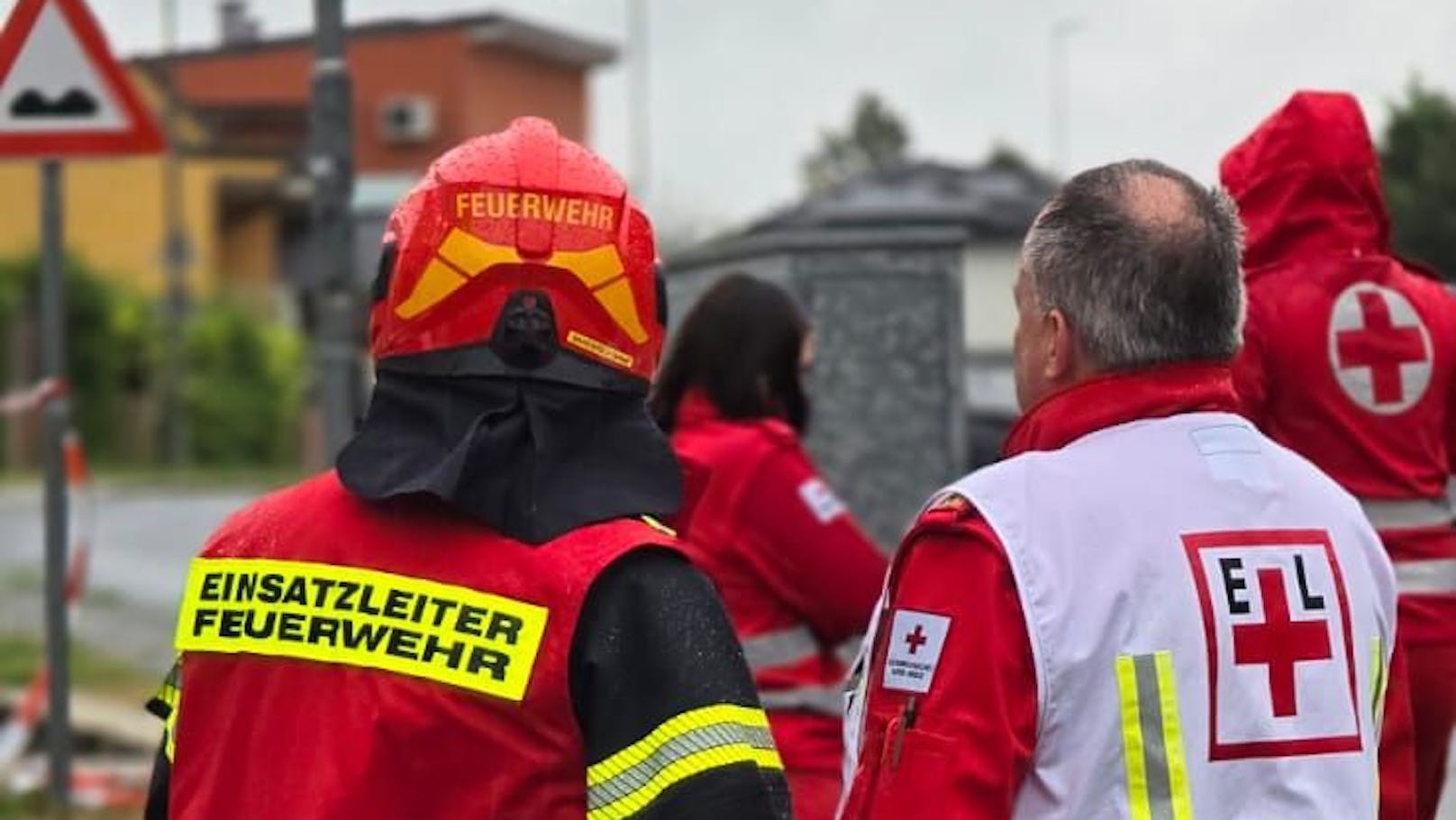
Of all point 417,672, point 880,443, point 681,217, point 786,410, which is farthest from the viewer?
point 681,217

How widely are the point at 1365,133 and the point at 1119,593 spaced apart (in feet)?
8.52

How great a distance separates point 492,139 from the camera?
10.3ft

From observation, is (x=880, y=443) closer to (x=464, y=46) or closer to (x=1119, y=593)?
(x=1119, y=593)

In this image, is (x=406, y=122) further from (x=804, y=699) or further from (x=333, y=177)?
(x=804, y=699)

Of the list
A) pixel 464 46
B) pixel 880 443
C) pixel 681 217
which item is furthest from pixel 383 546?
pixel 464 46

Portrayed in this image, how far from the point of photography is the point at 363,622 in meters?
2.98

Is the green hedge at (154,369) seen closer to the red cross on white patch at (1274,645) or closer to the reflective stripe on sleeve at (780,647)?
the reflective stripe on sleeve at (780,647)

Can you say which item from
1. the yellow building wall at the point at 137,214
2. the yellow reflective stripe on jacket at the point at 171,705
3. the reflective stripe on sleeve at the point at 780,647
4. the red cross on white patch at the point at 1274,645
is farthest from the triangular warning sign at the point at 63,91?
the yellow building wall at the point at 137,214

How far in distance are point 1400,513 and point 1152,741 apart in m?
2.30

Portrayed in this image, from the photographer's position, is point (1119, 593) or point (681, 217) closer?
point (1119, 593)

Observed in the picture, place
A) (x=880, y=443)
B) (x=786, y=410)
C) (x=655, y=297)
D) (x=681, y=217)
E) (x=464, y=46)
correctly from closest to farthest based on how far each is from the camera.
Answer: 1. (x=655, y=297)
2. (x=786, y=410)
3. (x=880, y=443)
4. (x=681, y=217)
5. (x=464, y=46)

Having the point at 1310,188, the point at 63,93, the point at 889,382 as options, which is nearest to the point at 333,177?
the point at 63,93

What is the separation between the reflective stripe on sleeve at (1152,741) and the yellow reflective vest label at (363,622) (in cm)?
71

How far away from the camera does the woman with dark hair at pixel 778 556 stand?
555 cm
